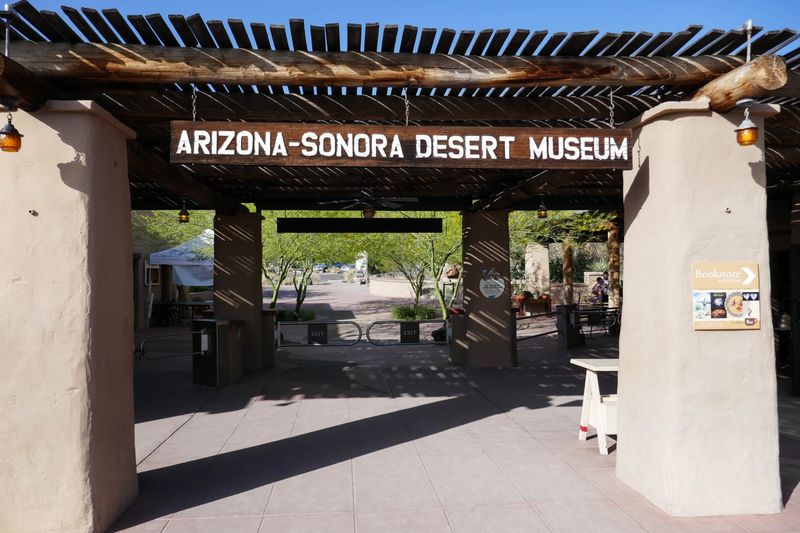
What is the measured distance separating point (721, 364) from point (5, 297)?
5.43 meters

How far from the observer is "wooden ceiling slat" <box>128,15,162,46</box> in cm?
408

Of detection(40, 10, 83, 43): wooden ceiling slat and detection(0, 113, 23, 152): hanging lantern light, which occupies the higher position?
detection(40, 10, 83, 43): wooden ceiling slat

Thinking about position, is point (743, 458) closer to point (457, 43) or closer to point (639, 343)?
point (639, 343)

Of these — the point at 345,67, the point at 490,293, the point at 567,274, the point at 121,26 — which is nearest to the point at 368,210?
the point at 490,293

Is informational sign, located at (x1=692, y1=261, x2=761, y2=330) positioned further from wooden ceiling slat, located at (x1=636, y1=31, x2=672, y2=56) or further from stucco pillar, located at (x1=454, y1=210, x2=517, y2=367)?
stucco pillar, located at (x1=454, y1=210, x2=517, y2=367)

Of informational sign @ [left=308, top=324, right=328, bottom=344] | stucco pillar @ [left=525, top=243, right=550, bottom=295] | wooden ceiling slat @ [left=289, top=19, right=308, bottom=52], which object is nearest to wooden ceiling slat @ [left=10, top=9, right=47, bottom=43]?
wooden ceiling slat @ [left=289, top=19, right=308, bottom=52]

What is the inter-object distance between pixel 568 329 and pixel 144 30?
11870mm

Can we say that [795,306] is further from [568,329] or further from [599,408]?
[568,329]

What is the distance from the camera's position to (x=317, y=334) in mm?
14781

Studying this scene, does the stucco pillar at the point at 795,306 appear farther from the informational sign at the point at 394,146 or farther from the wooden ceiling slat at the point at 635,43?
the informational sign at the point at 394,146

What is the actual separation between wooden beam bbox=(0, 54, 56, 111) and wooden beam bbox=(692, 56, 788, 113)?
5168mm

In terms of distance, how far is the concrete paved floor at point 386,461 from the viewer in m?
4.25

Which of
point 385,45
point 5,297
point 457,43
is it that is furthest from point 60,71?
point 457,43

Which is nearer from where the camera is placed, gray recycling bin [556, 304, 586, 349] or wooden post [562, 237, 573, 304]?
gray recycling bin [556, 304, 586, 349]
